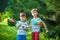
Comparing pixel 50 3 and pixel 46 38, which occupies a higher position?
pixel 50 3

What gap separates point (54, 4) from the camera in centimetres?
1237

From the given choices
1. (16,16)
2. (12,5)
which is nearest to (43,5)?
(16,16)

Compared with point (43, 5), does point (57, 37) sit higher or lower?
lower

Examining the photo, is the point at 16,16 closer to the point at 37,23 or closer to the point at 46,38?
the point at 46,38

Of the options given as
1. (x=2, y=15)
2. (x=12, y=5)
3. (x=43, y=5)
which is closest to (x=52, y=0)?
(x=43, y=5)

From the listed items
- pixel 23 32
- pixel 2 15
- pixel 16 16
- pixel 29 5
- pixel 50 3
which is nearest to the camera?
pixel 23 32

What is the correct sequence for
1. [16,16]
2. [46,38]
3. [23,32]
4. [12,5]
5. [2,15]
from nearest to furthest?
[23,32] < [46,38] < [16,16] < [12,5] < [2,15]

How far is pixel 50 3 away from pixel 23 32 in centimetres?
272

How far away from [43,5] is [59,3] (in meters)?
1.47

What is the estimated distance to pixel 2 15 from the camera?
1496 inches

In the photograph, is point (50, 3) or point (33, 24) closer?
point (33, 24)

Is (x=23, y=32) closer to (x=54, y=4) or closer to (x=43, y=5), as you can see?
(x=54, y=4)

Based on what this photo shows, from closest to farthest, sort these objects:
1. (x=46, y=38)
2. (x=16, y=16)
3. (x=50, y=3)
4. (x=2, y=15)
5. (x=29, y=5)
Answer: (x=50, y=3) → (x=46, y=38) → (x=29, y=5) → (x=16, y=16) → (x=2, y=15)

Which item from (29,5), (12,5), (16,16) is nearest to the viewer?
(29,5)
